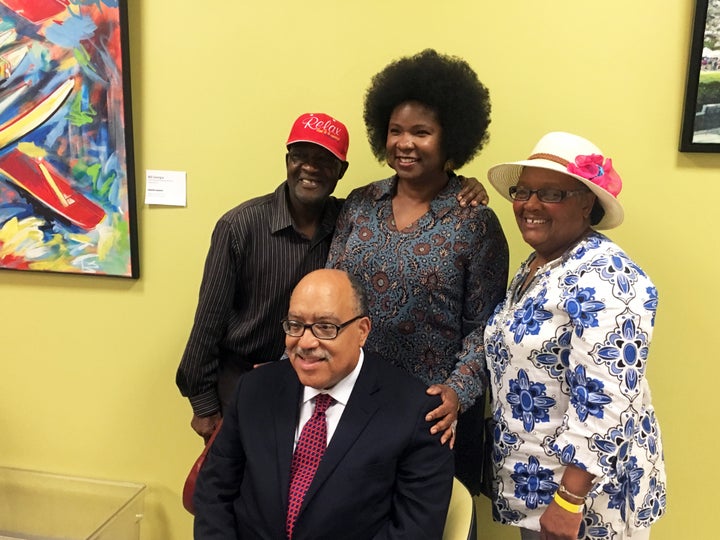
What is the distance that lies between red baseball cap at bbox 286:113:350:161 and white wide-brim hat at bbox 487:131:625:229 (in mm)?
529

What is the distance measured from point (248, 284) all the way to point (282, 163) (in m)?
0.52

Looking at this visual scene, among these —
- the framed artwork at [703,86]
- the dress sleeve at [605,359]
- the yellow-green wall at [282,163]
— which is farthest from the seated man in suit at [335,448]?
the framed artwork at [703,86]

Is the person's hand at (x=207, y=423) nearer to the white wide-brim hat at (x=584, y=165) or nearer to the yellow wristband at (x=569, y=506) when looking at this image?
the yellow wristband at (x=569, y=506)

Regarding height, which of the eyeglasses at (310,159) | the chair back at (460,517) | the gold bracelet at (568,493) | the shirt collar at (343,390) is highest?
the eyeglasses at (310,159)

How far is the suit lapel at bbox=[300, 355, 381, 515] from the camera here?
123 cm

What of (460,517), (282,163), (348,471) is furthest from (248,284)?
(460,517)

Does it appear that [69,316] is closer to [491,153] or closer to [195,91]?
[195,91]

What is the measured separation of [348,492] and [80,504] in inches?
64.6

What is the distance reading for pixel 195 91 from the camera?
197 cm

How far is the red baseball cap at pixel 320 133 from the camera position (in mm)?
1561

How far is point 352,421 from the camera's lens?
1267 mm

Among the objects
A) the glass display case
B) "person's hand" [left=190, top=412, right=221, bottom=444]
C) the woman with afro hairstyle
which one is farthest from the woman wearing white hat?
the glass display case

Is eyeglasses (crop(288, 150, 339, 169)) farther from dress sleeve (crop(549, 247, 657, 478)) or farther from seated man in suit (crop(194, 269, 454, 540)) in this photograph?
dress sleeve (crop(549, 247, 657, 478))

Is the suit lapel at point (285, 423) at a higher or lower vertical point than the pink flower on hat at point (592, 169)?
lower
